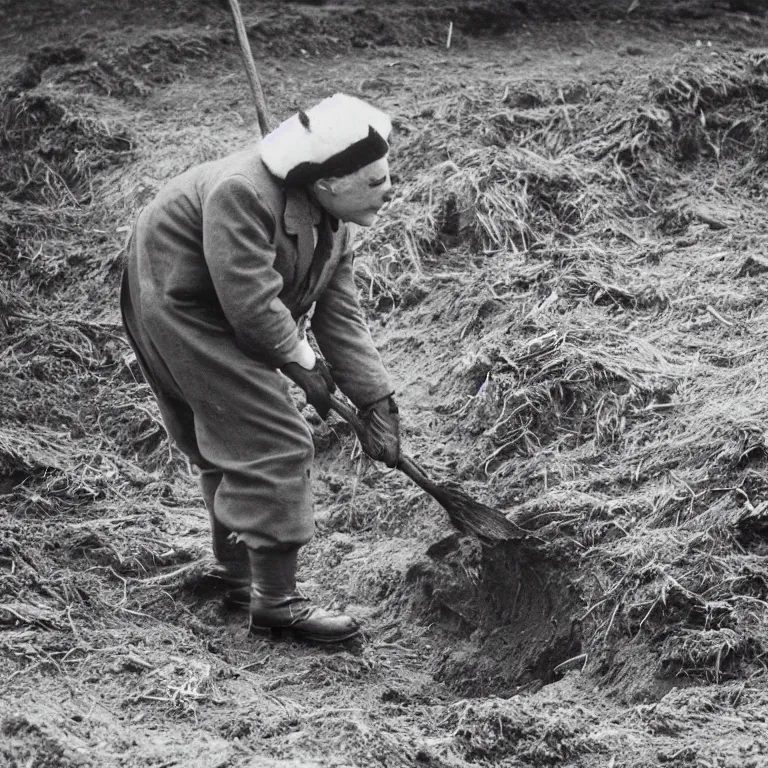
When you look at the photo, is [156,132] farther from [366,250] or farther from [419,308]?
[419,308]

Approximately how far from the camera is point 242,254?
312 centimetres

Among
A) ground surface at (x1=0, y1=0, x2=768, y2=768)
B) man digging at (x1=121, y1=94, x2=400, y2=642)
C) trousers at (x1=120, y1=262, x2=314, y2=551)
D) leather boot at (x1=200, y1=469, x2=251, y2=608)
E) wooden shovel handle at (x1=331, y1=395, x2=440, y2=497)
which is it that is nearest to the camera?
ground surface at (x1=0, y1=0, x2=768, y2=768)

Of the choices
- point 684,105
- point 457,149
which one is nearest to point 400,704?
point 457,149

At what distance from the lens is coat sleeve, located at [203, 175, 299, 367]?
3.12 m

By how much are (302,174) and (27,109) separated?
428cm

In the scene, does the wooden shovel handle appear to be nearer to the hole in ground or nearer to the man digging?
the man digging

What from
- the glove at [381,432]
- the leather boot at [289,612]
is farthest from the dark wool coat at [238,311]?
the glove at [381,432]

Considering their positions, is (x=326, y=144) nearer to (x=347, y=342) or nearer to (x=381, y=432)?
(x=347, y=342)

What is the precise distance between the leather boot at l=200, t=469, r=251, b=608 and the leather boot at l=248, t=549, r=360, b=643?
23cm

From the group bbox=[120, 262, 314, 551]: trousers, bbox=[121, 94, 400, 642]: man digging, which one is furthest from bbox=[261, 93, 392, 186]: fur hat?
bbox=[120, 262, 314, 551]: trousers

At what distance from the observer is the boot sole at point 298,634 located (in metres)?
3.69

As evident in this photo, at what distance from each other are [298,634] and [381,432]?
2.34 ft

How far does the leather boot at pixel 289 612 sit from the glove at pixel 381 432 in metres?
0.42

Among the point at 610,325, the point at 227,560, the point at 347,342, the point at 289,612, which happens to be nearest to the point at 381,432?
the point at 347,342
